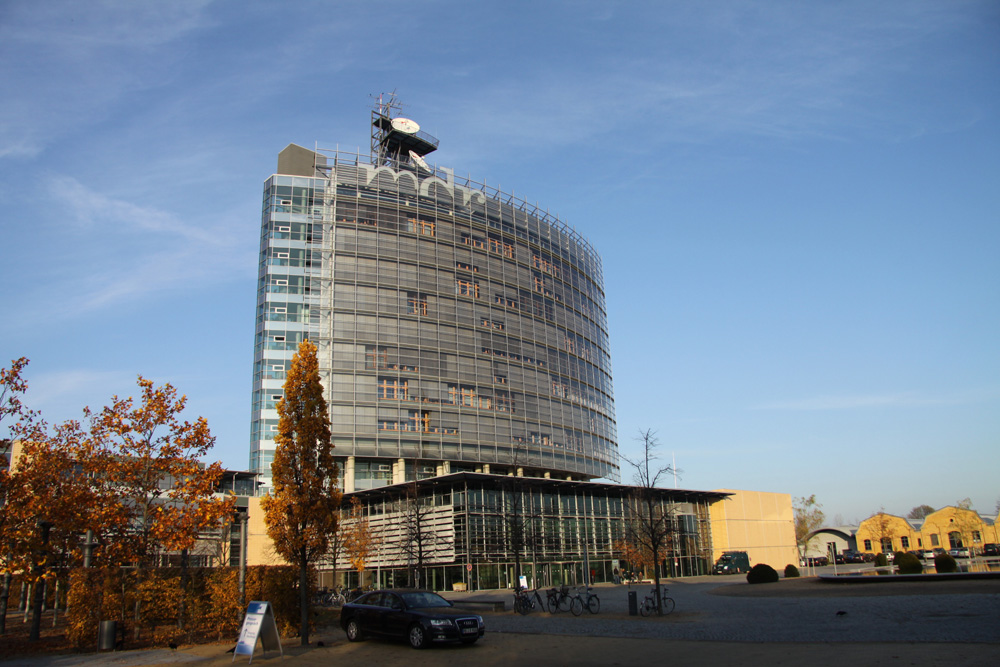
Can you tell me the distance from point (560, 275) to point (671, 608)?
61.0 meters

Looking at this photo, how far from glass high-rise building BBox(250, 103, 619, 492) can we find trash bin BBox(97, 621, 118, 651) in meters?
44.5

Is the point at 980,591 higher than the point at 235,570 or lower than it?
lower

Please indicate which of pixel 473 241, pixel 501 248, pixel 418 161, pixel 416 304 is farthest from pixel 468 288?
pixel 418 161

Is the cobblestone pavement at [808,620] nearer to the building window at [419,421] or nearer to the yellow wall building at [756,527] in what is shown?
the building window at [419,421]

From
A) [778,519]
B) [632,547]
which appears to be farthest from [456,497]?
[778,519]

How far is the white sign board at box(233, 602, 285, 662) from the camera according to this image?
18.1 m

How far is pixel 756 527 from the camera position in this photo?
83.6 meters

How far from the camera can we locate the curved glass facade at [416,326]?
233ft

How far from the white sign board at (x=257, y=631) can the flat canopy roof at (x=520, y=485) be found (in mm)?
30141

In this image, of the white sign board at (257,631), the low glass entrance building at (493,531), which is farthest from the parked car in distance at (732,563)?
the white sign board at (257,631)

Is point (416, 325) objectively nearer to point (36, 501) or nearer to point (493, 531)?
point (493, 531)

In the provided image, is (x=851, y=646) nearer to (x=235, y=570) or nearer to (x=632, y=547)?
(x=235, y=570)

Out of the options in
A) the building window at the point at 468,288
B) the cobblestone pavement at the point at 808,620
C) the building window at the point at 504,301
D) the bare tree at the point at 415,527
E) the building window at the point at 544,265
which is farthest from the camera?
the building window at the point at 544,265

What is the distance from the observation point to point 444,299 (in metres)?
A: 77.1
